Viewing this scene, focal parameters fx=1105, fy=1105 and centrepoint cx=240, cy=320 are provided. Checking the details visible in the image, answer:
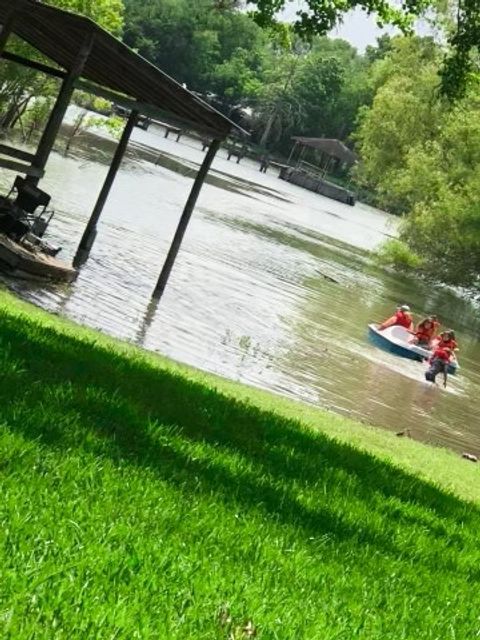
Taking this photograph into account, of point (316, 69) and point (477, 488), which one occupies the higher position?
point (316, 69)

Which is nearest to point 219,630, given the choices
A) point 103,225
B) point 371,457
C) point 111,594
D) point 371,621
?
point 111,594

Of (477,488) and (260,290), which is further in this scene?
(260,290)

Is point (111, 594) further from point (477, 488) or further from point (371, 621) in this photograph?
point (477, 488)

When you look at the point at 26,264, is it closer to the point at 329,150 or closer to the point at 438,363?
the point at 438,363

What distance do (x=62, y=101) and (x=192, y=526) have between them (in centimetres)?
1643

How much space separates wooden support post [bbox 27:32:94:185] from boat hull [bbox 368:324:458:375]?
11.4m

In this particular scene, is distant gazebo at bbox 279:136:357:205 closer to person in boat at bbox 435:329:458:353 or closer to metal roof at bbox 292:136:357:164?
metal roof at bbox 292:136:357:164

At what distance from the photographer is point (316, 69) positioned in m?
166

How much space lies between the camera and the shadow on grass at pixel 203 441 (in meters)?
5.88

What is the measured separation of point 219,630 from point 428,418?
18183 millimetres

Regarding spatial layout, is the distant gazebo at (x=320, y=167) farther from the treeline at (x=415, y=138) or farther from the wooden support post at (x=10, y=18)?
the wooden support post at (x=10, y=18)

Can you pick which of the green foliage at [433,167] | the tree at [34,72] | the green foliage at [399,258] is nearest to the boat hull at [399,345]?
the tree at [34,72]

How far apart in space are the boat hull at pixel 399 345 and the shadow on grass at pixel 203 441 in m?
19.1

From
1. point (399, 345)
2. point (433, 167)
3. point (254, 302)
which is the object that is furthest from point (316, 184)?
point (399, 345)
